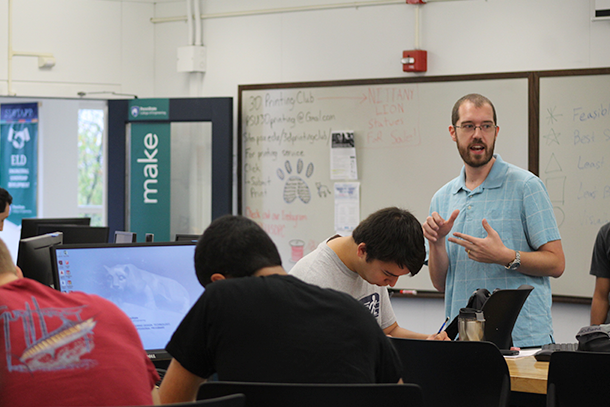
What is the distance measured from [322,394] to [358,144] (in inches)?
131

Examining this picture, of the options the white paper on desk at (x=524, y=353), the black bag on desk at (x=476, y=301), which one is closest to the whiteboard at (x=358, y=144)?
the white paper on desk at (x=524, y=353)

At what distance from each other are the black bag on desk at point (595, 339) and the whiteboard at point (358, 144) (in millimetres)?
2186

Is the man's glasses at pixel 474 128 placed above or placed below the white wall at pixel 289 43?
below

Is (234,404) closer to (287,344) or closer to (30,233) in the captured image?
(287,344)

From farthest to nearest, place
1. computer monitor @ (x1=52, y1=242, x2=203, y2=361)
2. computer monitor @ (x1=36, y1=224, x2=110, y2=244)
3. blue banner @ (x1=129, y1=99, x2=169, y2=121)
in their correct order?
blue banner @ (x1=129, y1=99, x2=169, y2=121) < computer monitor @ (x1=36, y1=224, x2=110, y2=244) < computer monitor @ (x1=52, y1=242, x2=203, y2=361)

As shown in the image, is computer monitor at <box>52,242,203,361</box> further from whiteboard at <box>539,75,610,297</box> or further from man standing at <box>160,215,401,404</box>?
whiteboard at <box>539,75,610,297</box>

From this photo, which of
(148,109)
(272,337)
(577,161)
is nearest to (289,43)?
(148,109)

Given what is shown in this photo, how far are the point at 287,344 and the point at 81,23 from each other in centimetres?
440

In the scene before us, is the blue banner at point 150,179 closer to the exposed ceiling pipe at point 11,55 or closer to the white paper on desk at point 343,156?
the exposed ceiling pipe at point 11,55

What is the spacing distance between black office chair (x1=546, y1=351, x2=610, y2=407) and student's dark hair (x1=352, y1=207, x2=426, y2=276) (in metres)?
0.46

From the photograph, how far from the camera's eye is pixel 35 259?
7.75ft

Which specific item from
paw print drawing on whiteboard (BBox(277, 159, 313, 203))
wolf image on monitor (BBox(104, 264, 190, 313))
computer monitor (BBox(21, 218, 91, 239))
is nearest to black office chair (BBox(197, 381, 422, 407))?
wolf image on monitor (BBox(104, 264, 190, 313))

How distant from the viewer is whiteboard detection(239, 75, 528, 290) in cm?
418

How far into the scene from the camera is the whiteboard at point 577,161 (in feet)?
12.6
